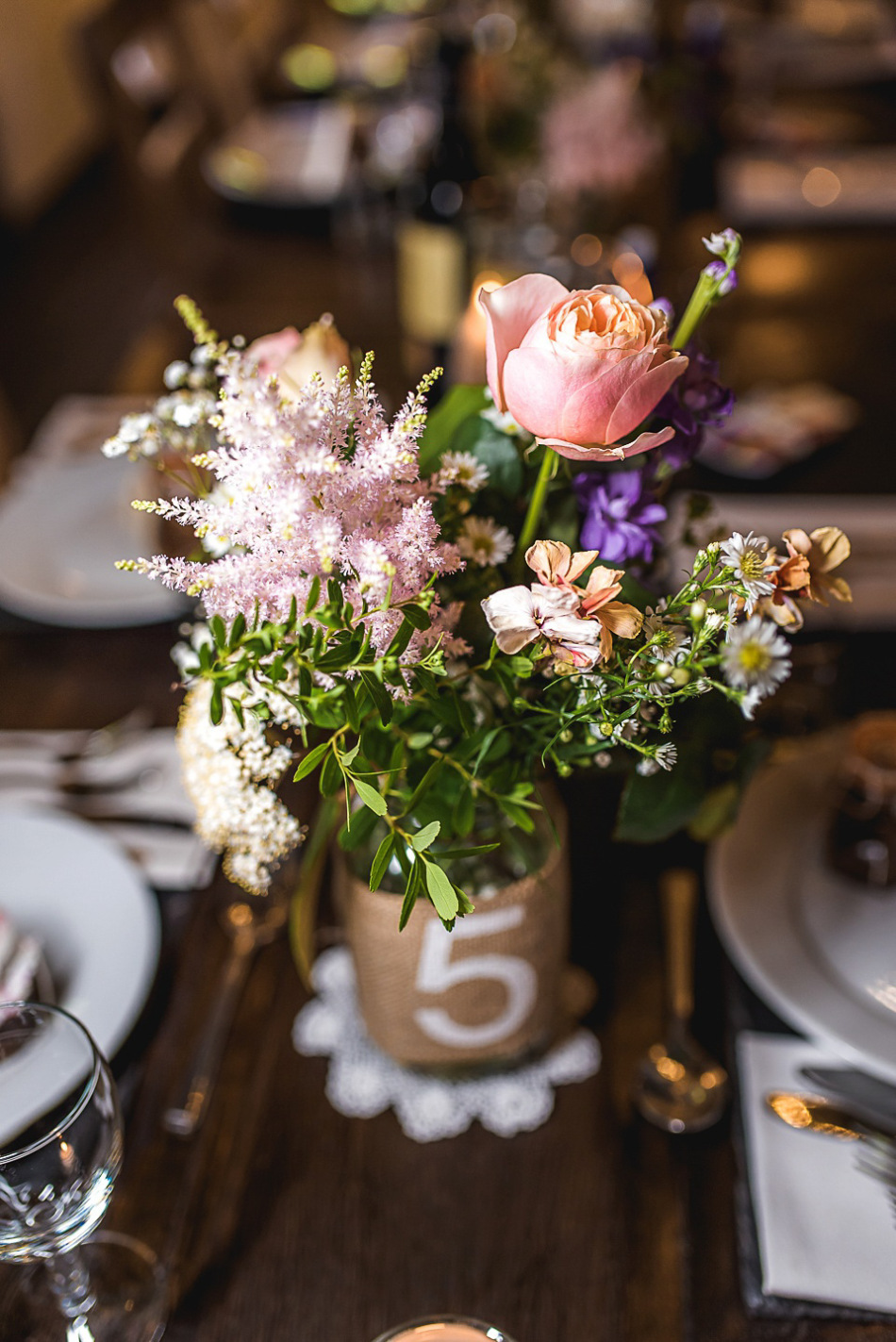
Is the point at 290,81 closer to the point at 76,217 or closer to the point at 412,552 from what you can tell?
the point at 76,217

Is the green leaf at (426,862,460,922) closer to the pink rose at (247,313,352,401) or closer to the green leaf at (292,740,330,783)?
the green leaf at (292,740,330,783)

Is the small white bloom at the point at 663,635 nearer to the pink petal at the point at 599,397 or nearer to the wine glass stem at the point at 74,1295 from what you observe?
the pink petal at the point at 599,397

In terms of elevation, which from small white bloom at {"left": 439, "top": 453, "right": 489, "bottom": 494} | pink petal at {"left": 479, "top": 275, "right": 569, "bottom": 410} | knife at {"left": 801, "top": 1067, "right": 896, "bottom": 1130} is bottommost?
knife at {"left": 801, "top": 1067, "right": 896, "bottom": 1130}

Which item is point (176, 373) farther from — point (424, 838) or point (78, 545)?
point (78, 545)

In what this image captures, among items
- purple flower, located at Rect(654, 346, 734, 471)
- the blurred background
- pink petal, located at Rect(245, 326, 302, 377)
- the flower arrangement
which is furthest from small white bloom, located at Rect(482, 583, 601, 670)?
the blurred background

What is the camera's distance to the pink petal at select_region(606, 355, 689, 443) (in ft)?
1.28

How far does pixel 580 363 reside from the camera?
1.23ft

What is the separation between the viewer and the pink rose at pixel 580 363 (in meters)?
0.38

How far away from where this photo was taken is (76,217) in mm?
3834

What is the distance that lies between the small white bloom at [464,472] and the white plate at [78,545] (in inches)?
20.8

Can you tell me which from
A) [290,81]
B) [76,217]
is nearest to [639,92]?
[290,81]

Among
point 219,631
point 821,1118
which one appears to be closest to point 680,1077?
point 821,1118

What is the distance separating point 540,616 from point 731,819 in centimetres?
25

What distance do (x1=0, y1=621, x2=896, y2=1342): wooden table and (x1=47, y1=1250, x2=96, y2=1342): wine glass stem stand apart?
33 mm
